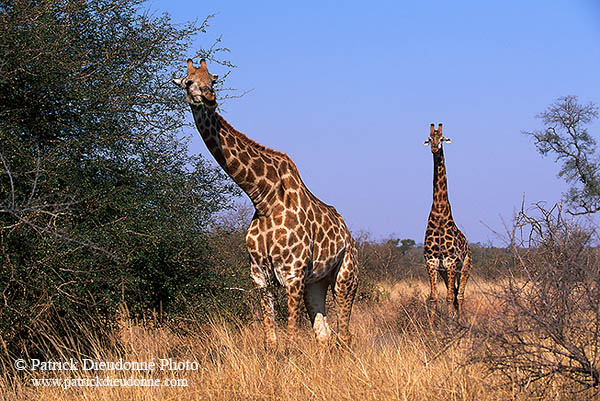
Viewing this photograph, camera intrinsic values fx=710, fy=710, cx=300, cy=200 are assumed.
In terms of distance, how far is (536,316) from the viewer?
4.76m

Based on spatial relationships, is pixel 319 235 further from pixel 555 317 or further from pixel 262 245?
pixel 555 317

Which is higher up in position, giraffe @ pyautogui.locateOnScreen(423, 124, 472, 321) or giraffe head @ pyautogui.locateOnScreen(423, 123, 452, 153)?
giraffe head @ pyautogui.locateOnScreen(423, 123, 452, 153)

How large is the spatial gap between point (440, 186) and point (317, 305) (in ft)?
15.2

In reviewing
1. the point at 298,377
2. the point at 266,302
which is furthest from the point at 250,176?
the point at 298,377

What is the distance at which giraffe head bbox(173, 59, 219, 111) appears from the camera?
6062 millimetres

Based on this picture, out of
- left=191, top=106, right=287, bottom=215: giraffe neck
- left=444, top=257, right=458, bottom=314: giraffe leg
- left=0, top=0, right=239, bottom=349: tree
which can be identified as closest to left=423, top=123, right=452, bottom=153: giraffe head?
left=444, top=257, right=458, bottom=314: giraffe leg

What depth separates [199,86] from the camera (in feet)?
19.9

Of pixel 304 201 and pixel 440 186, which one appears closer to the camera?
pixel 304 201

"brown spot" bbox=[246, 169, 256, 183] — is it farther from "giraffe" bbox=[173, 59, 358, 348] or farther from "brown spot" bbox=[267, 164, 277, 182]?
"brown spot" bbox=[267, 164, 277, 182]

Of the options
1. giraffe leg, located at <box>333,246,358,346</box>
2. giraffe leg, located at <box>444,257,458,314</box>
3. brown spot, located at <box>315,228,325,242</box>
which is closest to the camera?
brown spot, located at <box>315,228,325,242</box>

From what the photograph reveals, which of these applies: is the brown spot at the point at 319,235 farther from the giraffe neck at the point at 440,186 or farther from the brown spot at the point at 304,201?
the giraffe neck at the point at 440,186

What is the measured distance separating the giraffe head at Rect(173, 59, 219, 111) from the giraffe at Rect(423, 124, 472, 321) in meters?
5.33

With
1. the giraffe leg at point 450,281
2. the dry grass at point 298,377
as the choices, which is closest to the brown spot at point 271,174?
the dry grass at point 298,377

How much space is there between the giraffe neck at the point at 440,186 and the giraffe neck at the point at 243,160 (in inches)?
201
